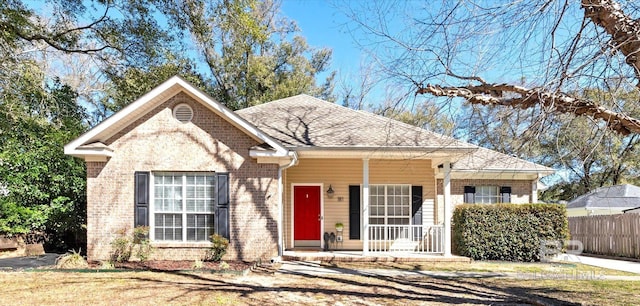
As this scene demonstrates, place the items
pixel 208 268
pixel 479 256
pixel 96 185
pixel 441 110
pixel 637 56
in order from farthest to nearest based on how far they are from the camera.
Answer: pixel 479 256 → pixel 96 185 → pixel 208 268 → pixel 441 110 → pixel 637 56

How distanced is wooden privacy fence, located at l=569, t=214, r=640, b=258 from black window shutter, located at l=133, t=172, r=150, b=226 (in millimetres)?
15295

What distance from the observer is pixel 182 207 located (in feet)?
36.5

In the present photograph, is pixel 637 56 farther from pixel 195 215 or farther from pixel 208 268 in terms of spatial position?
pixel 195 215

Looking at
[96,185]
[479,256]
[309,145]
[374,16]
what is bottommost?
[479,256]

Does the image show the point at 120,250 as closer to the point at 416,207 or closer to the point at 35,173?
the point at 35,173

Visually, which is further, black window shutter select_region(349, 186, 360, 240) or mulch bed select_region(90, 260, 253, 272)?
black window shutter select_region(349, 186, 360, 240)

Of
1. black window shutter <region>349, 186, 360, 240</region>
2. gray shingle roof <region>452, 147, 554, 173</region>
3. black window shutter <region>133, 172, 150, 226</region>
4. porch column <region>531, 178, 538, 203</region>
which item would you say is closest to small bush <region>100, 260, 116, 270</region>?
black window shutter <region>133, 172, 150, 226</region>

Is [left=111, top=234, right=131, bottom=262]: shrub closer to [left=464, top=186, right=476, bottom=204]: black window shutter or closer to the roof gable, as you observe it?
the roof gable

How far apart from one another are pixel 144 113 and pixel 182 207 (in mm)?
2634

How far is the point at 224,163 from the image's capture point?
11227mm

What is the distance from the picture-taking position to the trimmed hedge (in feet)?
41.3

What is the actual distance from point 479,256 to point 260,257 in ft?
21.1

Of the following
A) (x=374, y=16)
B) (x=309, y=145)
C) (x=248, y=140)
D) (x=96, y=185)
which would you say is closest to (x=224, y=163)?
(x=248, y=140)

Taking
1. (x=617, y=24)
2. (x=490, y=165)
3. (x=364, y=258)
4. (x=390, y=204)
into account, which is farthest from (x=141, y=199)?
(x=490, y=165)
